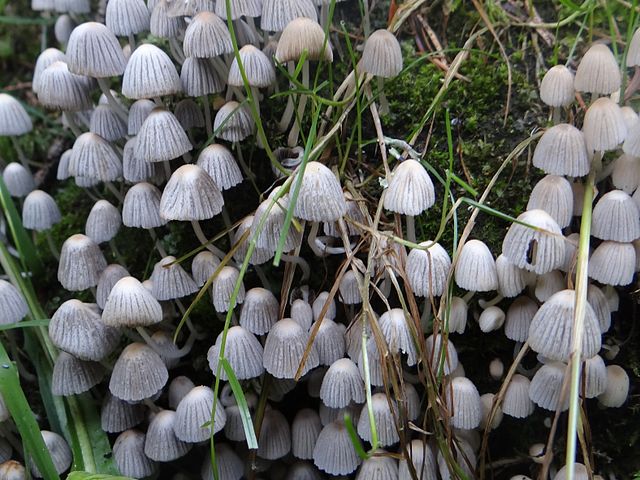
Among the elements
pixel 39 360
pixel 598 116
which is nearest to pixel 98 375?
pixel 39 360

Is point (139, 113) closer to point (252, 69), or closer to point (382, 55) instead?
point (252, 69)

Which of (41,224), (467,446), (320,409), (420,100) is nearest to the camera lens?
(467,446)

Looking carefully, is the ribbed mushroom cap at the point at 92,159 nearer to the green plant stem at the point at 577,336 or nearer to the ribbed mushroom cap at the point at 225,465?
the ribbed mushroom cap at the point at 225,465

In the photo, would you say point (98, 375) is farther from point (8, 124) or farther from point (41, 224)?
point (8, 124)

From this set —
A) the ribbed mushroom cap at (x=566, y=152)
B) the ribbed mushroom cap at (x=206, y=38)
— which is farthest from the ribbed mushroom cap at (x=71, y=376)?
the ribbed mushroom cap at (x=566, y=152)

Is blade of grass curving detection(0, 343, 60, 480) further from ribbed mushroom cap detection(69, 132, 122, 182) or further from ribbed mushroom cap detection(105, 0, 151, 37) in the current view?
ribbed mushroom cap detection(105, 0, 151, 37)

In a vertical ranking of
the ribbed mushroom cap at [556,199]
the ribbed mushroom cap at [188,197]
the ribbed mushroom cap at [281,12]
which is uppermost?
the ribbed mushroom cap at [281,12]
